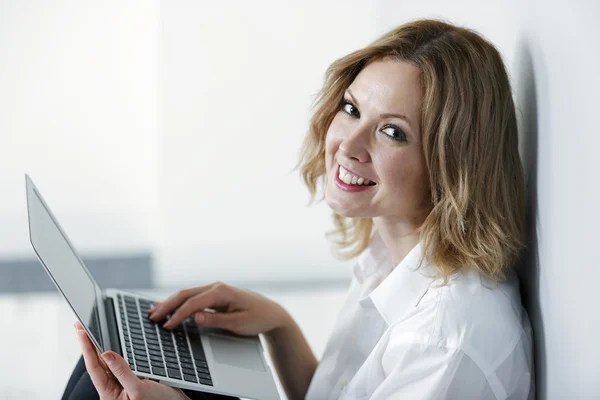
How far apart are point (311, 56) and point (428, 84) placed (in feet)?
6.34

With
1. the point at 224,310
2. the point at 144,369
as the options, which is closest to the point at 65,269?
the point at 144,369

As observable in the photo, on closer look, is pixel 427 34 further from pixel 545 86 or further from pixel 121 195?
pixel 121 195

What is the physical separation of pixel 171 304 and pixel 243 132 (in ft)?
5.80

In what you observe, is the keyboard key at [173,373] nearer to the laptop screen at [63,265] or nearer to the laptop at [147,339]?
the laptop at [147,339]

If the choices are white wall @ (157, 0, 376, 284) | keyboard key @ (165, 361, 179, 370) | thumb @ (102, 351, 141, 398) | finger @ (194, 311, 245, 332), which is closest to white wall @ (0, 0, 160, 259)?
white wall @ (157, 0, 376, 284)

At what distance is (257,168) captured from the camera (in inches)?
128

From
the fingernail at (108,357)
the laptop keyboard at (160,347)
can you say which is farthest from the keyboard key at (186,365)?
the fingernail at (108,357)

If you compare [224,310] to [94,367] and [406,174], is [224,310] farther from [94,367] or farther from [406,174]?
[406,174]

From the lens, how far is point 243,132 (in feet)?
10.5

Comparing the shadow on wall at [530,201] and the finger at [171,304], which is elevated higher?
the shadow on wall at [530,201]

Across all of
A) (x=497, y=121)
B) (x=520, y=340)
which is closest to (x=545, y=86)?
(x=497, y=121)

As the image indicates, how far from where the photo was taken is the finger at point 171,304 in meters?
1.50

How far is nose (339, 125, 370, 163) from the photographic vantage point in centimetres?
131

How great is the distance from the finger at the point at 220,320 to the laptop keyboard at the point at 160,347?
0.03 m
